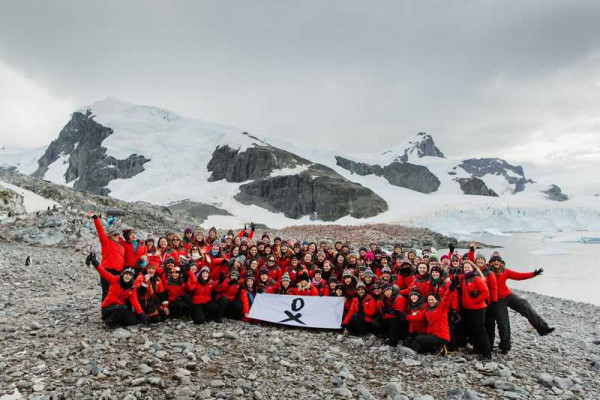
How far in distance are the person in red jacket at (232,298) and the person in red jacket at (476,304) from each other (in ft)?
15.5

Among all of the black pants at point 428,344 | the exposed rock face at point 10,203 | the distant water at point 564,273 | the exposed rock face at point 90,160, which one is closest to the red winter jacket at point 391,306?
the black pants at point 428,344

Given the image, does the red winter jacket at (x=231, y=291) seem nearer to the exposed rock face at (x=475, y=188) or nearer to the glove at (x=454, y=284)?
the glove at (x=454, y=284)

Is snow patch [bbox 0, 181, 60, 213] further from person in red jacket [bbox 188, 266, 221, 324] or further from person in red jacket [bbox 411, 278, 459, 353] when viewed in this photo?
person in red jacket [bbox 411, 278, 459, 353]

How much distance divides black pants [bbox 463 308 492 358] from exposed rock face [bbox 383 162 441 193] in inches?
5983

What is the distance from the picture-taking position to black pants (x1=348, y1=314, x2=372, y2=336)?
8.60 meters

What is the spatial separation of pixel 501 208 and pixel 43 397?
83680mm

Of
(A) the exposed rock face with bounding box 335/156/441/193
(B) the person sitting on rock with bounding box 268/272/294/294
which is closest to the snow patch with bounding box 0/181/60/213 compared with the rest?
(B) the person sitting on rock with bounding box 268/272/294/294

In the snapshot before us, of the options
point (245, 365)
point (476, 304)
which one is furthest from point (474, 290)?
point (245, 365)

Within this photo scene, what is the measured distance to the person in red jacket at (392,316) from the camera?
802 cm

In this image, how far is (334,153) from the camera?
15738cm

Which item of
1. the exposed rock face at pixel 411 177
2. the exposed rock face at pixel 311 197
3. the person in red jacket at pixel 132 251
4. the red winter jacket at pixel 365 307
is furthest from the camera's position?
the exposed rock face at pixel 411 177

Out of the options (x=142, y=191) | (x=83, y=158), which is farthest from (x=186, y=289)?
(x=83, y=158)

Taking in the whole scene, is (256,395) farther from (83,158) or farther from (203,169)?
(83,158)

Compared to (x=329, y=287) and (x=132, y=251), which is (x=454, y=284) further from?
(x=132, y=251)
